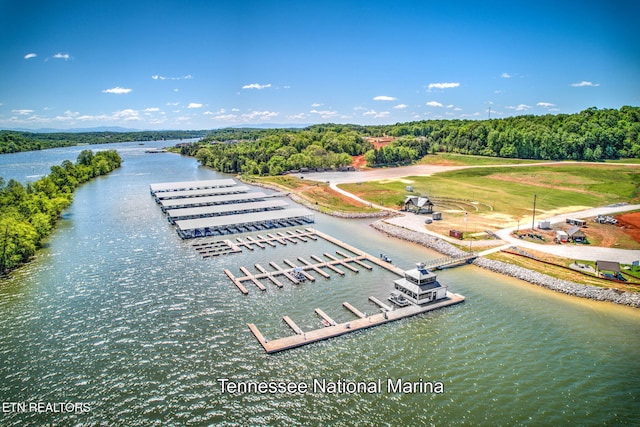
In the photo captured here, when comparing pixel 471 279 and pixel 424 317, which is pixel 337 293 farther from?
pixel 471 279

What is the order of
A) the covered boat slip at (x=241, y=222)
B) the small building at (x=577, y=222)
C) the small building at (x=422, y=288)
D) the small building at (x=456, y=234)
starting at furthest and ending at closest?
the covered boat slip at (x=241, y=222)
the small building at (x=577, y=222)
the small building at (x=456, y=234)
the small building at (x=422, y=288)

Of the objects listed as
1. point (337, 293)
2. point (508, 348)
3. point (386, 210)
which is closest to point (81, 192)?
point (386, 210)

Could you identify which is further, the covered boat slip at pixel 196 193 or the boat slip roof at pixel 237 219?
the covered boat slip at pixel 196 193

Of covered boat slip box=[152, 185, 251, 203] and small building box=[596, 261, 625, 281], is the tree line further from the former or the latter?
small building box=[596, 261, 625, 281]

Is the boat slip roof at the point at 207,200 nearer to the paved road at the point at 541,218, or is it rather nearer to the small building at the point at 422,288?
the paved road at the point at 541,218

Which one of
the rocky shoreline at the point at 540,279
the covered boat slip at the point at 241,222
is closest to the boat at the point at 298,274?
the rocky shoreline at the point at 540,279

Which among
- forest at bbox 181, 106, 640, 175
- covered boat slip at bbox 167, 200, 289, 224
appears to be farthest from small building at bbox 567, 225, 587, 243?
forest at bbox 181, 106, 640, 175
